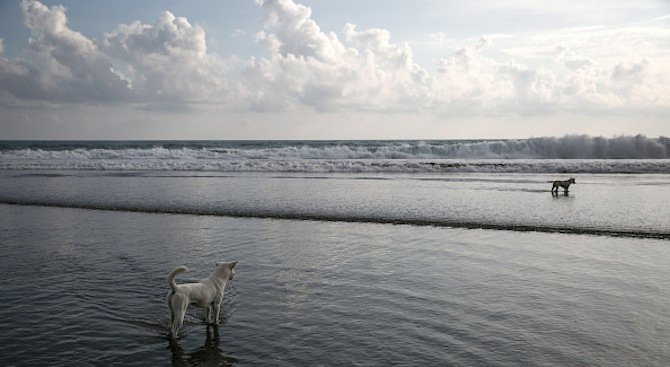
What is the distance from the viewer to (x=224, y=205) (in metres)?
16.9

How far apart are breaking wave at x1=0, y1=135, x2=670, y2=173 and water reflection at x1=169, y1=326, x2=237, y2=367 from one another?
28835 millimetres

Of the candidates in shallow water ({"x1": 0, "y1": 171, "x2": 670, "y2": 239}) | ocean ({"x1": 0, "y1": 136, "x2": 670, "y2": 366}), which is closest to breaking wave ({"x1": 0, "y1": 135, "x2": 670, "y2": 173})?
shallow water ({"x1": 0, "y1": 171, "x2": 670, "y2": 239})

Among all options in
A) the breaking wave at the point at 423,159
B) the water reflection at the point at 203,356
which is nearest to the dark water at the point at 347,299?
the water reflection at the point at 203,356

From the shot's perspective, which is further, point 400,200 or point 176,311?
point 400,200

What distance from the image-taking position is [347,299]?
696 cm

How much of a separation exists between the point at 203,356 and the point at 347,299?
2.38 metres

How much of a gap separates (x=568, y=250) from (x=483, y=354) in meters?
5.96

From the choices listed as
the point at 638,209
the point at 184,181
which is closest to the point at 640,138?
the point at 638,209

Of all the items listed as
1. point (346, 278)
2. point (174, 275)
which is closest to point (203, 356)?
point (174, 275)

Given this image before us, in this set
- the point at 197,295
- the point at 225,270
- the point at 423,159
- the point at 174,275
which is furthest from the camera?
the point at 423,159

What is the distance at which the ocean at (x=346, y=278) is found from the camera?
5.32 metres

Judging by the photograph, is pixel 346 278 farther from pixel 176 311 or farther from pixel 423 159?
pixel 423 159

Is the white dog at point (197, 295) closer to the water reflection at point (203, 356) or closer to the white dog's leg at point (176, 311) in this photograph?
the white dog's leg at point (176, 311)

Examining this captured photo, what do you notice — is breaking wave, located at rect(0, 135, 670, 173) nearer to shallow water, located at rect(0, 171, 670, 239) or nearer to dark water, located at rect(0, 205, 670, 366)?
shallow water, located at rect(0, 171, 670, 239)
